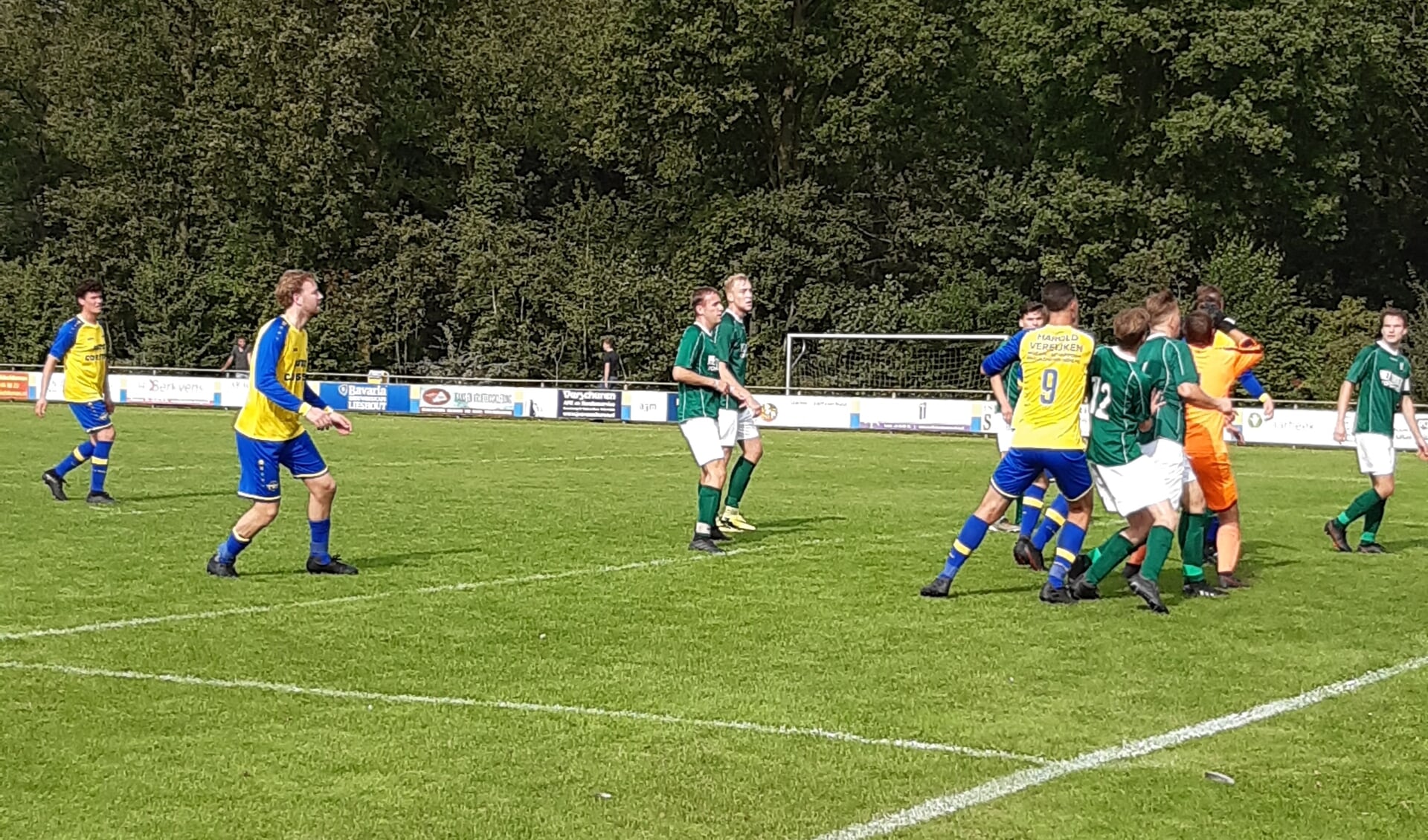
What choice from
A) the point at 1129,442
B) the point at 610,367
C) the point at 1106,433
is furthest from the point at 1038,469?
the point at 610,367

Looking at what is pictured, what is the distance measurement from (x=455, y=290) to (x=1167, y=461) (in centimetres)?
4676

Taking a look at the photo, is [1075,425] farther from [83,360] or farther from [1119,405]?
[83,360]

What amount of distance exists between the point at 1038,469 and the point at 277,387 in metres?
4.89

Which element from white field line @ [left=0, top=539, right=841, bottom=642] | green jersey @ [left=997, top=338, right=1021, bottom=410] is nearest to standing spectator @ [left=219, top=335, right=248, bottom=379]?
green jersey @ [left=997, top=338, right=1021, bottom=410]

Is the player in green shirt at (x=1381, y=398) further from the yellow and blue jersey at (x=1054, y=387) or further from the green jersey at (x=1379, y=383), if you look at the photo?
the yellow and blue jersey at (x=1054, y=387)

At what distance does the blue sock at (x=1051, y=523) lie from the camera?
39.3ft

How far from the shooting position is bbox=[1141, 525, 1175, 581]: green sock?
10.5 meters

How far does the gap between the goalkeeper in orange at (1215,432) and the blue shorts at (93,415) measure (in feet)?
35.2

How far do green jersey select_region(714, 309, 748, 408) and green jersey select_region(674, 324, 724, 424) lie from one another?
10 centimetres

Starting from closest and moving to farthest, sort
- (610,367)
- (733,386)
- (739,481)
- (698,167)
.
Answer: (733,386) → (739,481) → (610,367) → (698,167)

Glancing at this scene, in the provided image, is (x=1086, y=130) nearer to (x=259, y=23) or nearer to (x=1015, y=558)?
(x=259, y=23)

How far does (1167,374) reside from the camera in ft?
34.3

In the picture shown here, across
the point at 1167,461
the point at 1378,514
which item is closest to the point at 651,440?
the point at 1378,514

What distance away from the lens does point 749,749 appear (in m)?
6.79
